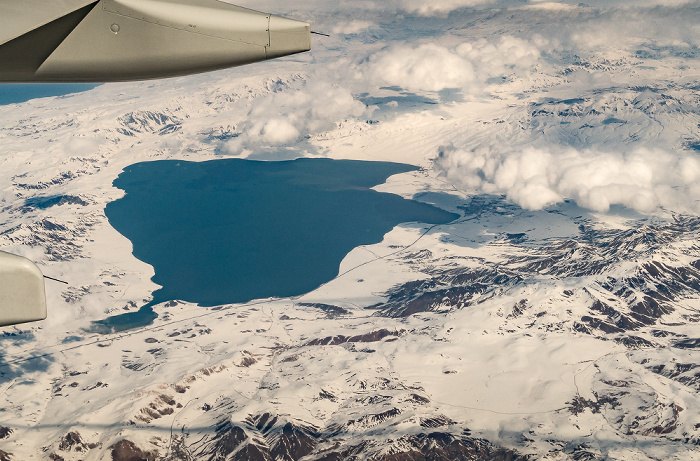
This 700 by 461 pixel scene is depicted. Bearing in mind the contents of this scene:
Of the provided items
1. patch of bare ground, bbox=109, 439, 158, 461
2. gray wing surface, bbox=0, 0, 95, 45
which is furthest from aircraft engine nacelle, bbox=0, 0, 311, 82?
patch of bare ground, bbox=109, 439, 158, 461

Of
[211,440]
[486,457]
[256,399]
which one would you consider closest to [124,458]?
[211,440]

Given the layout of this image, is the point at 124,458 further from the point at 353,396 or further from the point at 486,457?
the point at 486,457

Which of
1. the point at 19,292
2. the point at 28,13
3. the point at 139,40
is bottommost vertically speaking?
the point at 19,292

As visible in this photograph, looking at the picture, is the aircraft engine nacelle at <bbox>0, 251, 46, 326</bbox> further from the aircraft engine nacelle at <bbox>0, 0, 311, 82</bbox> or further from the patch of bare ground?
the patch of bare ground

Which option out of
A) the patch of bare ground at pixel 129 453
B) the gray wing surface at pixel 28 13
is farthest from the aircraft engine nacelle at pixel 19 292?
the patch of bare ground at pixel 129 453

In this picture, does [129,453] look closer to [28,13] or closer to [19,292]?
[19,292]

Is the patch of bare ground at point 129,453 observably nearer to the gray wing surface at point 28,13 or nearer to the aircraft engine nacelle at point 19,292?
the aircraft engine nacelle at point 19,292

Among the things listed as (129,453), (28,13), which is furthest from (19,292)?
(129,453)
